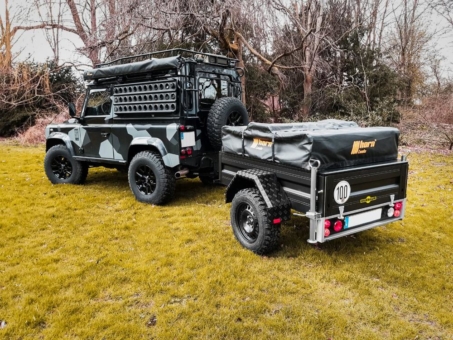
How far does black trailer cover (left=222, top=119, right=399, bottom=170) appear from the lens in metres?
3.45

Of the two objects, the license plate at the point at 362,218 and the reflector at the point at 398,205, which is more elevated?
the reflector at the point at 398,205

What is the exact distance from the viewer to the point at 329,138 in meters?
3.48

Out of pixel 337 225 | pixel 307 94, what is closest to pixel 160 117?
pixel 337 225

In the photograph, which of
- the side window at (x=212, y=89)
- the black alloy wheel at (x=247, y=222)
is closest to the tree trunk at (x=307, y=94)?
the side window at (x=212, y=89)

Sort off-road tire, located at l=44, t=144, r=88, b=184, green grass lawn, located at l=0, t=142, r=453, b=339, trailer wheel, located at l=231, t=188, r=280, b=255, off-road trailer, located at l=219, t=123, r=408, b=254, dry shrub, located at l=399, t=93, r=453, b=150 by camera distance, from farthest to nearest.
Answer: dry shrub, located at l=399, t=93, r=453, b=150
off-road tire, located at l=44, t=144, r=88, b=184
trailer wheel, located at l=231, t=188, r=280, b=255
off-road trailer, located at l=219, t=123, r=408, b=254
green grass lawn, located at l=0, t=142, r=453, b=339

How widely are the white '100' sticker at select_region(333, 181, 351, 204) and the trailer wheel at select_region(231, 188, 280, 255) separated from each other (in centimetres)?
71

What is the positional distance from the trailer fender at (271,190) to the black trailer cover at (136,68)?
7.29ft

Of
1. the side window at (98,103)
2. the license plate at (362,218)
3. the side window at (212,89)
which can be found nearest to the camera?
the license plate at (362,218)

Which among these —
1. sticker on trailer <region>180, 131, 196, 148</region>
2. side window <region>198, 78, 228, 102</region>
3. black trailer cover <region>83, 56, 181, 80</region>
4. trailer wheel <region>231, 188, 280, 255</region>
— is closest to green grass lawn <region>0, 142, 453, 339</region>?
trailer wheel <region>231, 188, 280, 255</region>

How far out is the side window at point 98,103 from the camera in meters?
6.30

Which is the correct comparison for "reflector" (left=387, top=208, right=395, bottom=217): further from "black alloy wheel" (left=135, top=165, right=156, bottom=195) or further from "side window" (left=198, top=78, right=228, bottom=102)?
"black alloy wheel" (left=135, top=165, right=156, bottom=195)

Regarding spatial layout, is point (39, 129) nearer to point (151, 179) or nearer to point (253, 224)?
point (151, 179)

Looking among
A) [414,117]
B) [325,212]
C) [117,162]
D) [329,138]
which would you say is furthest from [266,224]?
[414,117]

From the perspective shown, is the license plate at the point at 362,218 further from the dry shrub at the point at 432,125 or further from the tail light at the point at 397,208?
the dry shrub at the point at 432,125
